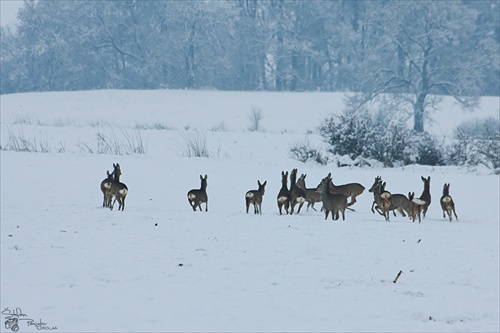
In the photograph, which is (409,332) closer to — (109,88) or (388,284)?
(388,284)

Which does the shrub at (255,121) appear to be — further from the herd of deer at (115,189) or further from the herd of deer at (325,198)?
the herd of deer at (115,189)

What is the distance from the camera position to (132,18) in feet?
235

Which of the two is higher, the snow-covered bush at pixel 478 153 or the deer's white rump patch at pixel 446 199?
the snow-covered bush at pixel 478 153

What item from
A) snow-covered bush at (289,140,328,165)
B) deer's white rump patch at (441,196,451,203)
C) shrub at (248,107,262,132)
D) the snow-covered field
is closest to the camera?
the snow-covered field

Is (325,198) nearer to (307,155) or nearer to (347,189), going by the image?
(347,189)

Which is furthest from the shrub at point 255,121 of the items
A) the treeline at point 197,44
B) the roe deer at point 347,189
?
the roe deer at point 347,189

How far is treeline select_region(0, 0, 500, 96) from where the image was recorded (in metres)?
66.8

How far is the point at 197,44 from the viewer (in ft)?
220

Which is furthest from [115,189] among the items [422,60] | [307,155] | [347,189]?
[422,60]

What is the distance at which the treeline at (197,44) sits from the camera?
6675 cm

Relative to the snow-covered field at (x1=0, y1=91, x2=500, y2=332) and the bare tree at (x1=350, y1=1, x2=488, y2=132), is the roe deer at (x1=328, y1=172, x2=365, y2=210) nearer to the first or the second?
the snow-covered field at (x1=0, y1=91, x2=500, y2=332)

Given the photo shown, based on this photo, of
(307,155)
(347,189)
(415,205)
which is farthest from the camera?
(307,155)

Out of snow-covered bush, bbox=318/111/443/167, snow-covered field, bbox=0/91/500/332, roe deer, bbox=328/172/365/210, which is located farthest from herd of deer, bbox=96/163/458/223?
snow-covered bush, bbox=318/111/443/167

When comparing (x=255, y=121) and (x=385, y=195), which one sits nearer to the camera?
(x=385, y=195)
